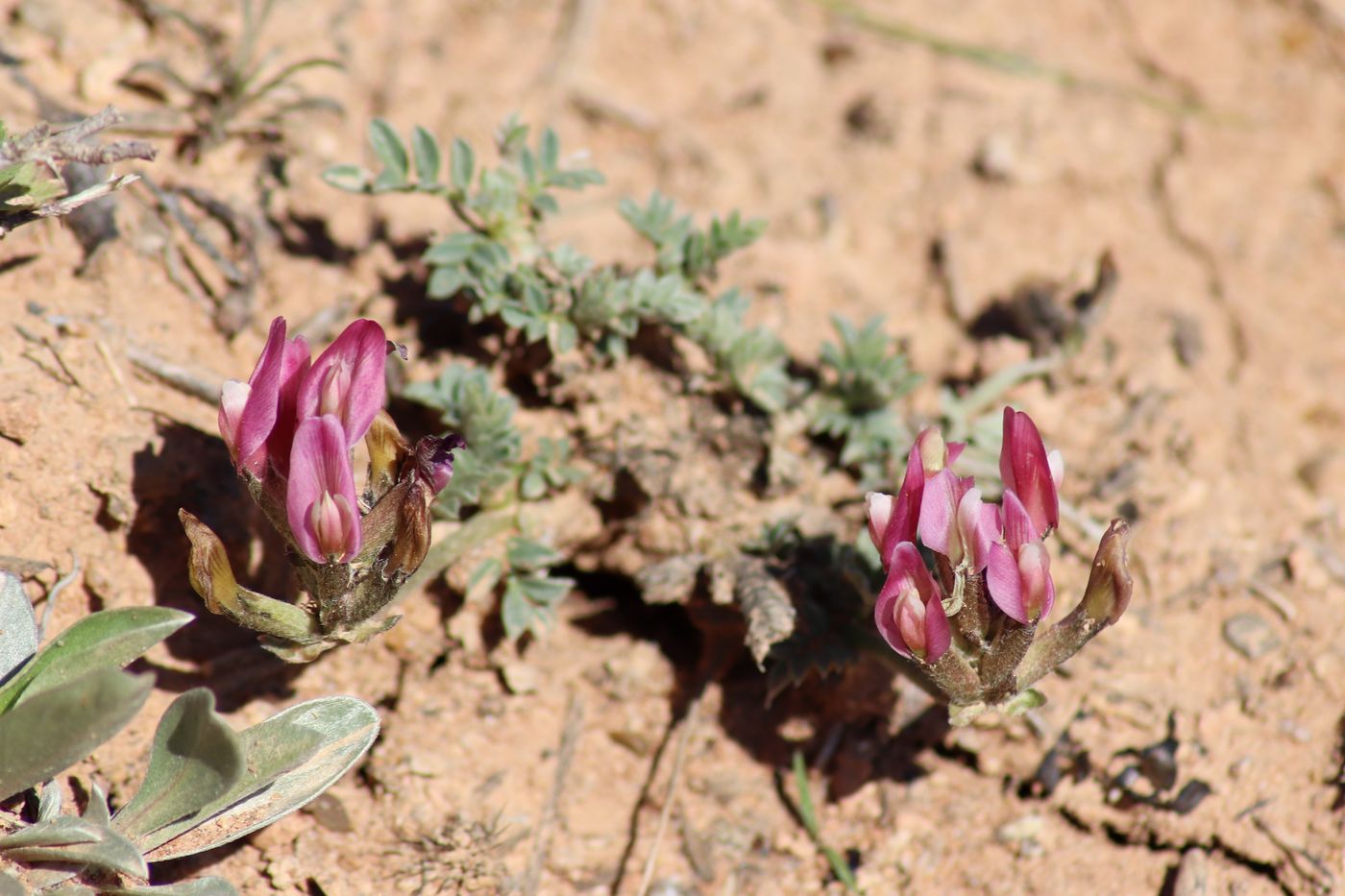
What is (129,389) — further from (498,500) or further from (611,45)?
(611,45)

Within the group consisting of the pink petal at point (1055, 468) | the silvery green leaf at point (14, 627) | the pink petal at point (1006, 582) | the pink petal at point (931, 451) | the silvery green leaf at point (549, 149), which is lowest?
the silvery green leaf at point (14, 627)

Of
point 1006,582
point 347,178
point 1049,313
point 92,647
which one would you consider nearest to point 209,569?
point 92,647

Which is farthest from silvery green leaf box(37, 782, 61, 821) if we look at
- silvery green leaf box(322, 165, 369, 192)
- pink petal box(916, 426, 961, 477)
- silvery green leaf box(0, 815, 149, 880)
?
pink petal box(916, 426, 961, 477)

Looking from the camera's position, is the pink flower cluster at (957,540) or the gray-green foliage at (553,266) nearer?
the pink flower cluster at (957,540)

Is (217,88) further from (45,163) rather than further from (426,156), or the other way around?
(45,163)

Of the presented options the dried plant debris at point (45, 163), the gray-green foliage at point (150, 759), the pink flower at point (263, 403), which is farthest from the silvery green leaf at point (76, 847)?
the dried plant debris at point (45, 163)

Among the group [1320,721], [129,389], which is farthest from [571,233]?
[1320,721]

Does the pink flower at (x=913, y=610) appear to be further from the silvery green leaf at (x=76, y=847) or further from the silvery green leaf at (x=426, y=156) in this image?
the silvery green leaf at (x=426, y=156)
